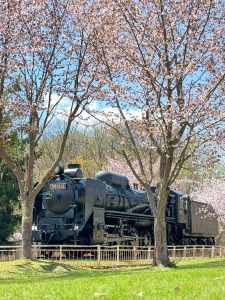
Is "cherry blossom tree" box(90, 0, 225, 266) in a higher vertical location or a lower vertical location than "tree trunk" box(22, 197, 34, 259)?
higher

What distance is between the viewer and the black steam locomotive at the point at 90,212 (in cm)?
2405

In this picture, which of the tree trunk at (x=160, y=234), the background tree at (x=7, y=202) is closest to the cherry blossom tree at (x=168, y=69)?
the tree trunk at (x=160, y=234)

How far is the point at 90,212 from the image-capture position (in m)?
24.1

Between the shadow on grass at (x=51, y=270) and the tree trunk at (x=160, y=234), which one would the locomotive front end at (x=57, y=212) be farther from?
the tree trunk at (x=160, y=234)

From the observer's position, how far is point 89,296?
23.6 feet

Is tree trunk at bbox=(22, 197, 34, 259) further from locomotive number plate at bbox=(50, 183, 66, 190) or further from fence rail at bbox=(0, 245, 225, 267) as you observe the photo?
locomotive number plate at bbox=(50, 183, 66, 190)

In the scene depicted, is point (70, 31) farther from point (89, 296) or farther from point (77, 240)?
point (89, 296)

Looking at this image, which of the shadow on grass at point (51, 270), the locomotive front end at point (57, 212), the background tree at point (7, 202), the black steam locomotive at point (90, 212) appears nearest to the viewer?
the shadow on grass at point (51, 270)

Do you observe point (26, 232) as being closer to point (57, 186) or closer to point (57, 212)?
point (57, 212)

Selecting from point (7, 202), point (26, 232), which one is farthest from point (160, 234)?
point (7, 202)

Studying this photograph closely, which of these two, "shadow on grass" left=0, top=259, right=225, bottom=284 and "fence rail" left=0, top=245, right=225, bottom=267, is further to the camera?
"fence rail" left=0, top=245, right=225, bottom=267

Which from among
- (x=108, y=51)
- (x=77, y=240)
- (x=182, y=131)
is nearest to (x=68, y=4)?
(x=108, y=51)

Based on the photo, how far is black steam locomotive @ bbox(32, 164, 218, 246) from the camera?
24047 millimetres

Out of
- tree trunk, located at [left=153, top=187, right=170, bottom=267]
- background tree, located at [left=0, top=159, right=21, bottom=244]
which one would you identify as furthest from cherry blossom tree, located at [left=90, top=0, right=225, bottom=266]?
background tree, located at [left=0, top=159, right=21, bottom=244]
